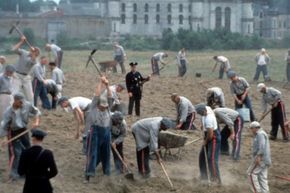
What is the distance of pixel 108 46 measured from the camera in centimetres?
7162

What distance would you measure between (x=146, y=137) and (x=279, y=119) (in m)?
6.24

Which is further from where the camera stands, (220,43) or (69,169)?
(220,43)

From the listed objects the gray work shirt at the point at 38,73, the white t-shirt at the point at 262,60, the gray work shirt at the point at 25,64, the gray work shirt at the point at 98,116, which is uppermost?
the gray work shirt at the point at 25,64

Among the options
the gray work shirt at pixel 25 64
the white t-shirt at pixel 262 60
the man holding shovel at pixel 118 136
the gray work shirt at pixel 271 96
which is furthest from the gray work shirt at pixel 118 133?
the white t-shirt at pixel 262 60

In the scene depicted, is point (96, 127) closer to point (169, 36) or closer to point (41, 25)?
point (169, 36)

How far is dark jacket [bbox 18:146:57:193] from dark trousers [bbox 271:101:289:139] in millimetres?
10743

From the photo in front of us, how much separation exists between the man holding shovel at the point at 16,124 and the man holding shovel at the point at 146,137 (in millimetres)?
2351

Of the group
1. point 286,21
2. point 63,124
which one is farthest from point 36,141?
point 286,21

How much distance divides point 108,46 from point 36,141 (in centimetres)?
6003

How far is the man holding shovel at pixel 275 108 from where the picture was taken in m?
21.2

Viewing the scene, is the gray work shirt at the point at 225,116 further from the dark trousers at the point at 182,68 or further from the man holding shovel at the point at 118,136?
the dark trousers at the point at 182,68

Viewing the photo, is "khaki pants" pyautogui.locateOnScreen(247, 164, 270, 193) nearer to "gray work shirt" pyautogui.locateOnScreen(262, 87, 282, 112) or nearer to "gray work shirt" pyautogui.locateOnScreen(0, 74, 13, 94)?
"gray work shirt" pyautogui.locateOnScreen(262, 87, 282, 112)

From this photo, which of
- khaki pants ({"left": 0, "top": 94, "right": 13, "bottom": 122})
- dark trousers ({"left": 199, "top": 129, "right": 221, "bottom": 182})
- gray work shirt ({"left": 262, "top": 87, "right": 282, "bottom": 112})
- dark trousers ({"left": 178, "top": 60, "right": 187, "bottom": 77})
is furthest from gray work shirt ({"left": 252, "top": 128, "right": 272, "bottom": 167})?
dark trousers ({"left": 178, "top": 60, "right": 187, "bottom": 77})

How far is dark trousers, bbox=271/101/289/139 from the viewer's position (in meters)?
21.5
